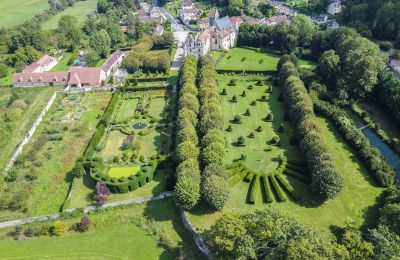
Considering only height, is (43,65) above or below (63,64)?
above

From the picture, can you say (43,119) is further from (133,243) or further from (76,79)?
(133,243)

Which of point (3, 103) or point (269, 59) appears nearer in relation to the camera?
point (3, 103)

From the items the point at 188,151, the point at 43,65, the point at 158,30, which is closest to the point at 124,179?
the point at 188,151

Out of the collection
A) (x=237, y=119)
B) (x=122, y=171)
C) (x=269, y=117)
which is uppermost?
(x=269, y=117)

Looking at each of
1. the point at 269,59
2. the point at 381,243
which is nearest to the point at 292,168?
the point at 381,243

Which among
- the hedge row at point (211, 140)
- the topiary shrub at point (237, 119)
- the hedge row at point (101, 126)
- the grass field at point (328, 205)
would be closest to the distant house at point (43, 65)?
the hedge row at point (101, 126)

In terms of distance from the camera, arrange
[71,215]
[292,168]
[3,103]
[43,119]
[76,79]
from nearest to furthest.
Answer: [71,215] < [292,168] < [43,119] < [3,103] < [76,79]

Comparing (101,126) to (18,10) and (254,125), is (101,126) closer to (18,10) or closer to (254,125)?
(254,125)

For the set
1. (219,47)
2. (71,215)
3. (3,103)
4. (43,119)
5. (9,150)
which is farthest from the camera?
(219,47)

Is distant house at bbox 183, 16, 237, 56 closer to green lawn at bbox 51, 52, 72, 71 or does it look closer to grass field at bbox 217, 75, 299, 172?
grass field at bbox 217, 75, 299, 172
